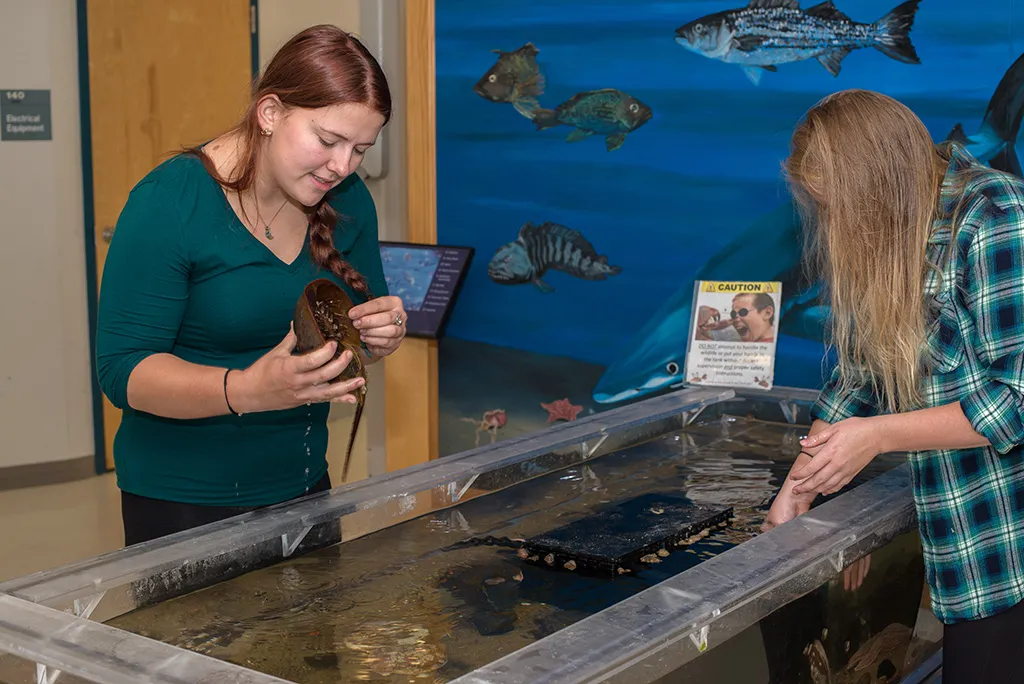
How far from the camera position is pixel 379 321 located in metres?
2.18

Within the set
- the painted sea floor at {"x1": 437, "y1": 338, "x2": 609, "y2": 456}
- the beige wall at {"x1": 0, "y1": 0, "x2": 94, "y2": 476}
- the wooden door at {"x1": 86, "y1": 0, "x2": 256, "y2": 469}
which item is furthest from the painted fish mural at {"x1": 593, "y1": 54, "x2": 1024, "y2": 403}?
the beige wall at {"x1": 0, "y1": 0, "x2": 94, "y2": 476}

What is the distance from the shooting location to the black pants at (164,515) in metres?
2.18

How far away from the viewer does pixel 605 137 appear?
4000 millimetres

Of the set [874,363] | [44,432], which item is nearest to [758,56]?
[874,363]

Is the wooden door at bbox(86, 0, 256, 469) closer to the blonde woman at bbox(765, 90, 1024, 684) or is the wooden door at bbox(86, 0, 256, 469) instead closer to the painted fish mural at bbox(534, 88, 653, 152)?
the painted fish mural at bbox(534, 88, 653, 152)

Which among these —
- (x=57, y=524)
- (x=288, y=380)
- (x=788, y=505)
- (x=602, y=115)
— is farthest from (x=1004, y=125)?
(x=57, y=524)

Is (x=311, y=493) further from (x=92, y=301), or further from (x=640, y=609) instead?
(x=92, y=301)

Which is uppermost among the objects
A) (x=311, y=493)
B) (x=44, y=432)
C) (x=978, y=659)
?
(x=311, y=493)

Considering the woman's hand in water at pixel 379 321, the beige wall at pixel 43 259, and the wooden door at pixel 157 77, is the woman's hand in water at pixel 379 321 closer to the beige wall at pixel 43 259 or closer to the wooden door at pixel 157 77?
the wooden door at pixel 157 77

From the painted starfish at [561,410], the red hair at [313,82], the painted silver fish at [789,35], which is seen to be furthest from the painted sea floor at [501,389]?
the red hair at [313,82]

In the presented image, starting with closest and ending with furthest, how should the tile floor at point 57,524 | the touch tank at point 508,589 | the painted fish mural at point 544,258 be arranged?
1. the touch tank at point 508,589
2. the painted fish mural at point 544,258
3. the tile floor at point 57,524

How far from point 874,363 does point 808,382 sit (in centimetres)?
176

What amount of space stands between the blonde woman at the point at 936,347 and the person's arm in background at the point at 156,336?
91 cm

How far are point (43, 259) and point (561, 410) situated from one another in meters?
3.00
